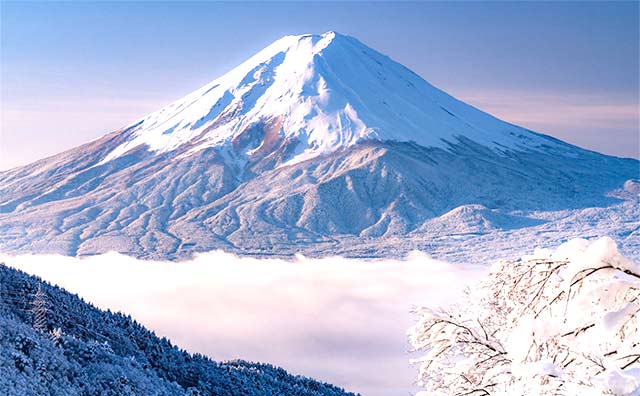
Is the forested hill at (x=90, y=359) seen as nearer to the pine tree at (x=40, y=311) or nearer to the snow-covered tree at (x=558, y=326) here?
the pine tree at (x=40, y=311)

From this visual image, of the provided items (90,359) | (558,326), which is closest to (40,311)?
(90,359)

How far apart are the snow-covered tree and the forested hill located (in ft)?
27.0

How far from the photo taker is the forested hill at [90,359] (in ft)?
A: 51.9

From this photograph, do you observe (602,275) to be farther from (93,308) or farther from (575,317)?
(93,308)

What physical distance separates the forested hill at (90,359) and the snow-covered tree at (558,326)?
8.22 m

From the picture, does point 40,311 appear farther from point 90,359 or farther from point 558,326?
point 558,326

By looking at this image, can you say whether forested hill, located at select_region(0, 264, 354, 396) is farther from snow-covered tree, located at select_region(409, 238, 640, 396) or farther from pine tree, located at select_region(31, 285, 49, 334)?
snow-covered tree, located at select_region(409, 238, 640, 396)

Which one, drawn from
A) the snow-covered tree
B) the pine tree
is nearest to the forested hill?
the pine tree

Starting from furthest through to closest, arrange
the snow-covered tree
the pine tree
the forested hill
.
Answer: the pine tree → the forested hill → the snow-covered tree

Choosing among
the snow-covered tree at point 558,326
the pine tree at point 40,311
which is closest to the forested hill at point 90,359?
the pine tree at point 40,311

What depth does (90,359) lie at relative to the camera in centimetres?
1855

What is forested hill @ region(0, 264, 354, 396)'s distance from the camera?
1581 centimetres

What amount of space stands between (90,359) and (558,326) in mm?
12813

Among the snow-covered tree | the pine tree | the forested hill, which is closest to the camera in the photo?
the snow-covered tree
